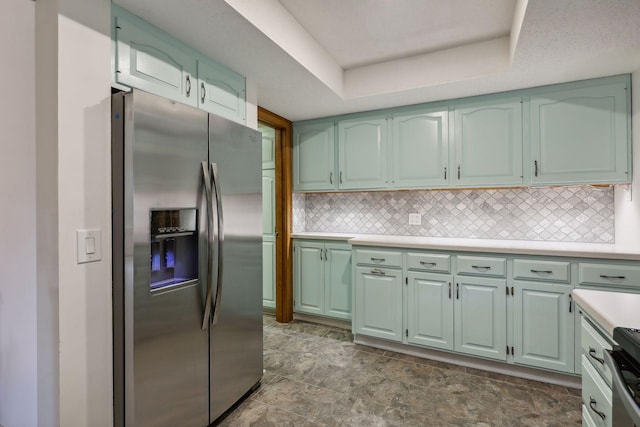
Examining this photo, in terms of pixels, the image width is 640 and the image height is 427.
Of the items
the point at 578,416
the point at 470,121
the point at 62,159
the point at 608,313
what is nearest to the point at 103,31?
the point at 62,159

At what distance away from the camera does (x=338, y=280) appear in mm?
3344

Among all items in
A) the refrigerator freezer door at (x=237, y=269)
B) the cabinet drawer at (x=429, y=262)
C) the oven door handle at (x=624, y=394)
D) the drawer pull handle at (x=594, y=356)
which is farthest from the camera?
the cabinet drawer at (x=429, y=262)

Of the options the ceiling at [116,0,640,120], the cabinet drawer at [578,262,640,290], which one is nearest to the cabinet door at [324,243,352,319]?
the ceiling at [116,0,640,120]

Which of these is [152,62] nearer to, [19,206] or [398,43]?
[19,206]

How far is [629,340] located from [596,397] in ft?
1.54

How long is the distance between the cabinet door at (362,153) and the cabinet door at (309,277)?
741 millimetres

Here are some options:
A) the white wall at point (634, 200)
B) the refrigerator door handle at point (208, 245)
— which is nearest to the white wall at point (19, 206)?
the refrigerator door handle at point (208, 245)

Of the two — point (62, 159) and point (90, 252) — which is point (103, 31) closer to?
point (62, 159)

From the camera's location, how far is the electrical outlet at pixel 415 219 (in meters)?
3.34

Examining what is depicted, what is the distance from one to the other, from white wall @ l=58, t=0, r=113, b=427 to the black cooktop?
184cm

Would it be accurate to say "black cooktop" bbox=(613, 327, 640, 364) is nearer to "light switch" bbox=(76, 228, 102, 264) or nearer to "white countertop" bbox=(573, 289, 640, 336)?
"white countertop" bbox=(573, 289, 640, 336)

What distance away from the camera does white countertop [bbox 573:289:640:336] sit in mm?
1032

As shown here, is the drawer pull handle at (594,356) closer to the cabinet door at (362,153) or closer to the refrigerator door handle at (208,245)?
the refrigerator door handle at (208,245)

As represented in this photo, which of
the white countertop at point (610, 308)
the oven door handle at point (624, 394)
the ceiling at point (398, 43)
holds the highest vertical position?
the ceiling at point (398, 43)
